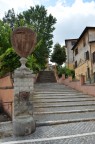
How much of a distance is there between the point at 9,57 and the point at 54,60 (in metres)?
28.1

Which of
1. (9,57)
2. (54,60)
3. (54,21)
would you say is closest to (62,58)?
(54,60)

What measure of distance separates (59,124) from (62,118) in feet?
2.07

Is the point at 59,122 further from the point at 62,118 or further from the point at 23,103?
the point at 23,103

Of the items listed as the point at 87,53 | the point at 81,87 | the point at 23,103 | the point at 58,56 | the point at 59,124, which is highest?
the point at 58,56

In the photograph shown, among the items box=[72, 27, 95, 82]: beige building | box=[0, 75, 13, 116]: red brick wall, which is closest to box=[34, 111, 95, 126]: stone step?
box=[0, 75, 13, 116]: red brick wall

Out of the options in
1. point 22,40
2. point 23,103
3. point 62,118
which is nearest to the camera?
point 23,103

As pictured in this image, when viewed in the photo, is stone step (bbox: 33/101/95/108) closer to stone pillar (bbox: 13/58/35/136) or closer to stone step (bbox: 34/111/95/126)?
stone step (bbox: 34/111/95/126)

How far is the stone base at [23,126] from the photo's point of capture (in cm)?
735

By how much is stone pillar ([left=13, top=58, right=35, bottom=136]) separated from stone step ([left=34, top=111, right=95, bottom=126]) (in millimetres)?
898

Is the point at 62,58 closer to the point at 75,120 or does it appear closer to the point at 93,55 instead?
the point at 93,55

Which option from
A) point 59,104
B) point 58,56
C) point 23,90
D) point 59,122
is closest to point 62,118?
point 59,122

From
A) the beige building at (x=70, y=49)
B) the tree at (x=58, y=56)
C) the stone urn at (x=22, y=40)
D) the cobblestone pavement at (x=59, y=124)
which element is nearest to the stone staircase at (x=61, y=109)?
the cobblestone pavement at (x=59, y=124)

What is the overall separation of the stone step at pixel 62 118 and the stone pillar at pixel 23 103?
35.3 inches

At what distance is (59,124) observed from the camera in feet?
27.8
